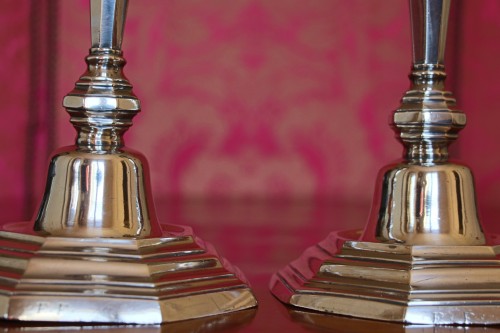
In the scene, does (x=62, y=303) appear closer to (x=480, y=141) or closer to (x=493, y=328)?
(x=493, y=328)

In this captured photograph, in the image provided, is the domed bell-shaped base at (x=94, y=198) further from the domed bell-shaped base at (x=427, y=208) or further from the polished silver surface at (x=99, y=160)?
the domed bell-shaped base at (x=427, y=208)

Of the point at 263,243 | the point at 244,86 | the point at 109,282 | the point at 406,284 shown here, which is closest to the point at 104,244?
the point at 109,282

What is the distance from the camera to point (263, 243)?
0.84 meters

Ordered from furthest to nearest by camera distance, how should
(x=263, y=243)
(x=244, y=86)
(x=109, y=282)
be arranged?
(x=244, y=86)
(x=263, y=243)
(x=109, y=282)

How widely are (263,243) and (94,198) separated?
35 centimetres

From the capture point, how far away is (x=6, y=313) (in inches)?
17.5

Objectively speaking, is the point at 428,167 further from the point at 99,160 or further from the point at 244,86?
the point at 244,86

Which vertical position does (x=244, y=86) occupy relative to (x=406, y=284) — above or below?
above

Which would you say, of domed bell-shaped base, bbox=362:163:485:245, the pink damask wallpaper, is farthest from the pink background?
domed bell-shaped base, bbox=362:163:485:245

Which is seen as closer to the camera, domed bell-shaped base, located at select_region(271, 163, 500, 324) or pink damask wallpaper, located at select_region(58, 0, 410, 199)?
domed bell-shaped base, located at select_region(271, 163, 500, 324)

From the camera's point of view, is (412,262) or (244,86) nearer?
Result: (412,262)

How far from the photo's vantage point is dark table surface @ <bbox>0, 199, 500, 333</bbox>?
1.50ft

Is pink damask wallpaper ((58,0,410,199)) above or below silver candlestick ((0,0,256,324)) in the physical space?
→ above

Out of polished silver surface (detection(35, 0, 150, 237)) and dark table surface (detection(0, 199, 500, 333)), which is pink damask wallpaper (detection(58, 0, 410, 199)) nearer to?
dark table surface (detection(0, 199, 500, 333))
